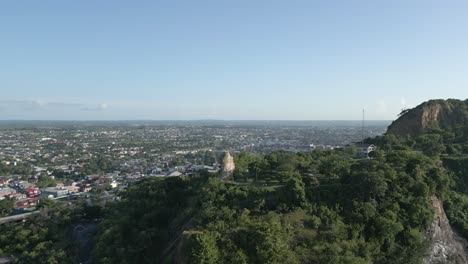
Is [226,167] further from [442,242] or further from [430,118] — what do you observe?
[430,118]

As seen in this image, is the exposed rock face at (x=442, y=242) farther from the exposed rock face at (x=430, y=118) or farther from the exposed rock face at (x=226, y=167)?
the exposed rock face at (x=430, y=118)

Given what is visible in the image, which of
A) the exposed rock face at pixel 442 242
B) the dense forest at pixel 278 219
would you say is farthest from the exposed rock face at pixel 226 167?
the exposed rock face at pixel 442 242

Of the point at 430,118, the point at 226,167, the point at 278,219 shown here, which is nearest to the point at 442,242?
the point at 278,219

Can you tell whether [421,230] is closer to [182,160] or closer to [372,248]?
[372,248]

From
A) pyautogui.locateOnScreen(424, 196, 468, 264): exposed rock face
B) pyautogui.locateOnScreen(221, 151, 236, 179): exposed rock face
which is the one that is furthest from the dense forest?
pyautogui.locateOnScreen(424, 196, 468, 264): exposed rock face

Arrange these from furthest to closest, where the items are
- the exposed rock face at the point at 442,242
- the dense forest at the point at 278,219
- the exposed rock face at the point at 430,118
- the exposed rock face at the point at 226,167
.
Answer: the exposed rock face at the point at 430,118 < the exposed rock face at the point at 226,167 < the exposed rock face at the point at 442,242 < the dense forest at the point at 278,219
